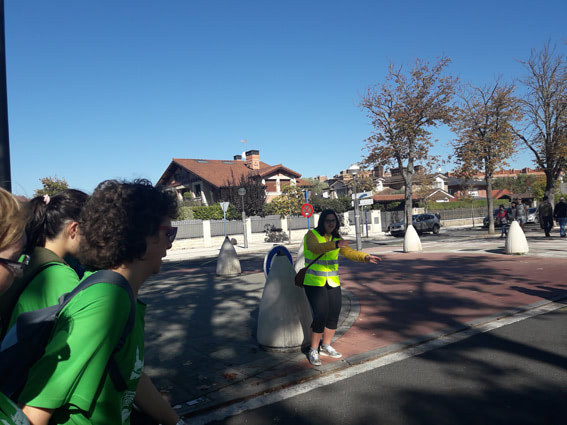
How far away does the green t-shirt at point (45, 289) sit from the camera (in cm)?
172

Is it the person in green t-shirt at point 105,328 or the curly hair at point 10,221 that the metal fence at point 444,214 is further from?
the curly hair at point 10,221

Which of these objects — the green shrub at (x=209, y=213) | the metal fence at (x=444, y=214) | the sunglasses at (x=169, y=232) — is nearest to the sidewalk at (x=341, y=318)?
the sunglasses at (x=169, y=232)

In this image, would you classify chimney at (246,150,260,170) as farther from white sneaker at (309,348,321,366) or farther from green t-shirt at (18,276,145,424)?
green t-shirt at (18,276,145,424)

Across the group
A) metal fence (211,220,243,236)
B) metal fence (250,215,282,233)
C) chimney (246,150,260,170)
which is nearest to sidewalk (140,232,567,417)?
metal fence (211,220,243,236)

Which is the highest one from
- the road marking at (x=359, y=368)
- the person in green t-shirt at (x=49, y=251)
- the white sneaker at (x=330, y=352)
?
the person in green t-shirt at (x=49, y=251)

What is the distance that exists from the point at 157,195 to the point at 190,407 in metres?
2.67

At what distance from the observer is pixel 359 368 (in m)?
4.59

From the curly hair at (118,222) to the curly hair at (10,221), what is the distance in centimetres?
46

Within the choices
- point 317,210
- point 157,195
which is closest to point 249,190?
point 317,210

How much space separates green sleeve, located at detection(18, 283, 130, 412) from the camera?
1.21m

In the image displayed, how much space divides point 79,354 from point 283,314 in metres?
4.07

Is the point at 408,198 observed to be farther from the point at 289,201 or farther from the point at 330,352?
the point at 330,352

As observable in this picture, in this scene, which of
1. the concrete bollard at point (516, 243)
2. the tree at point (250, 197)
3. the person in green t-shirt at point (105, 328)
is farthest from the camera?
the tree at point (250, 197)

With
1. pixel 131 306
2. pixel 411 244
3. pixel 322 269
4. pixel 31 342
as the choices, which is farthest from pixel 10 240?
pixel 411 244
